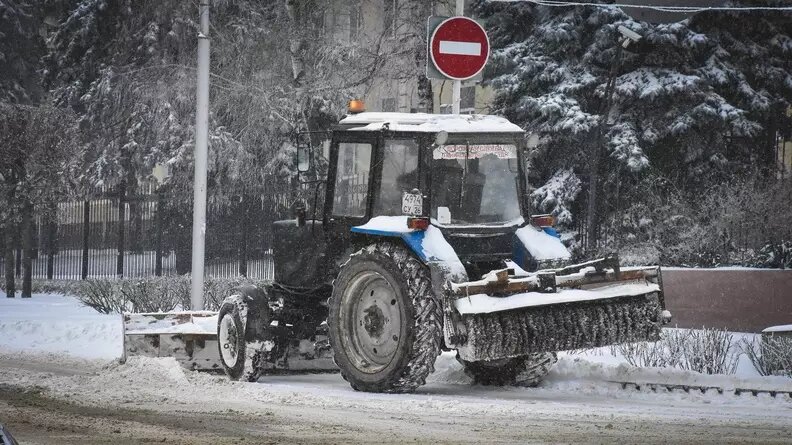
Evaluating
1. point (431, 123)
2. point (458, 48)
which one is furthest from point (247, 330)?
point (458, 48)

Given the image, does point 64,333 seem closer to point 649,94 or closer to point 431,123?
point 431,123

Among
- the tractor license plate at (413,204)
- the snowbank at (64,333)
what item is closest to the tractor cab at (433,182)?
the tractor license plate at (413,204)

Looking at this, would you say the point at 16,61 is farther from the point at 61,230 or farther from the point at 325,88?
the point at 325,88

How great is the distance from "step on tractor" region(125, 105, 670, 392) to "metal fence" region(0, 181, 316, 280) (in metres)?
11.0

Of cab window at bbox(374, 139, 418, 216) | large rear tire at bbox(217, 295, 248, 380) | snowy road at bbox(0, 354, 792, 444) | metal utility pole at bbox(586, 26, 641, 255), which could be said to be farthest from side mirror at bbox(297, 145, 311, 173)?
metal utility pole at bbox(586, 26, 641, 255)

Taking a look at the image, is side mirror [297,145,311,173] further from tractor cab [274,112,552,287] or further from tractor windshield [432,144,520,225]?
tractor windshield [432,144,520,225]

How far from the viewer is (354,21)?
25.0 m

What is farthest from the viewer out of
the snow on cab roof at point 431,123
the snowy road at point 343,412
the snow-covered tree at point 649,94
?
the snow-covered tree at point 649,94

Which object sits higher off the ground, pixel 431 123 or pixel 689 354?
pixel 431 123

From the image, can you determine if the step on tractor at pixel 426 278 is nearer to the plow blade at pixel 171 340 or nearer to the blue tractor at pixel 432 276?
the blue tractor at pixel 432 276

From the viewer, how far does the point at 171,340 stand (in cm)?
1250

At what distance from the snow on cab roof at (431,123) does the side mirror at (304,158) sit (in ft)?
1.54

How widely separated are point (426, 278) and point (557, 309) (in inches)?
46.9

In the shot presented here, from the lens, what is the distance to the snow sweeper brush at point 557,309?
9.91 meters
